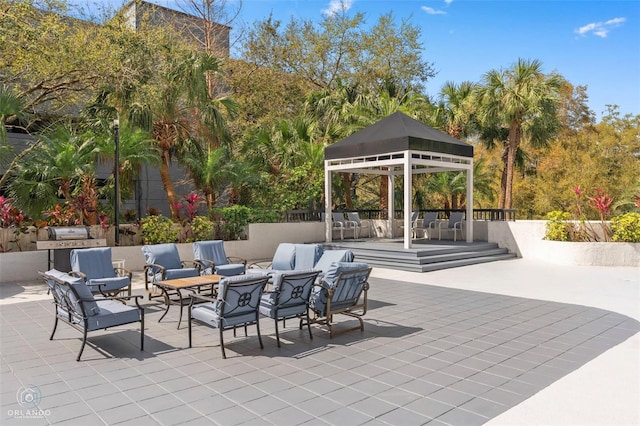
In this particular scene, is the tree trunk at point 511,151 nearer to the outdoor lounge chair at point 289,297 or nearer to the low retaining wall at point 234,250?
the low retaining wall at point 234,250

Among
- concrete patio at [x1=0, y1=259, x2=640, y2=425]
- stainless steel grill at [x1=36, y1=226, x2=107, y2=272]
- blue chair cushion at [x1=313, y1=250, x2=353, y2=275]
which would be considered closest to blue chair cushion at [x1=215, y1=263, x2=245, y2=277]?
concrete patio at [x1=0, y1=259, x2=640, y2=425]

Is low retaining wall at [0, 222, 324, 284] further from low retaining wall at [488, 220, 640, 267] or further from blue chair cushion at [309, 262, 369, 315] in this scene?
blue chair cushion at [309, 262, 369, 315]

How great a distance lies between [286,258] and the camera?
8938 millimetres

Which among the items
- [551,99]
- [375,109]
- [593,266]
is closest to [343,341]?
[593,266]

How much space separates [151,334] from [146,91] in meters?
9.94

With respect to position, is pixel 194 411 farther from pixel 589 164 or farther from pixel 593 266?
pixel 589 164

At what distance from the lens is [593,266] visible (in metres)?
13.1

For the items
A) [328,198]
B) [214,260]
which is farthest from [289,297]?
[328,198]

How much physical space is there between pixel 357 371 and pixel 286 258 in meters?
4.36

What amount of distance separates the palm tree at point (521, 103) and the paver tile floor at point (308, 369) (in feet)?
41.0

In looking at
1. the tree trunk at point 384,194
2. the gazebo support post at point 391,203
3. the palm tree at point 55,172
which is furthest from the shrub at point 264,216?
the tree trunk at point 384,194

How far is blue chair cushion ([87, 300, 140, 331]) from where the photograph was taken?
5.30m

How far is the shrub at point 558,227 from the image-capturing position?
1396 centimetres

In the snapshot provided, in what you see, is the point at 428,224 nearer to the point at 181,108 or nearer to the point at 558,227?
the point at 558,227
